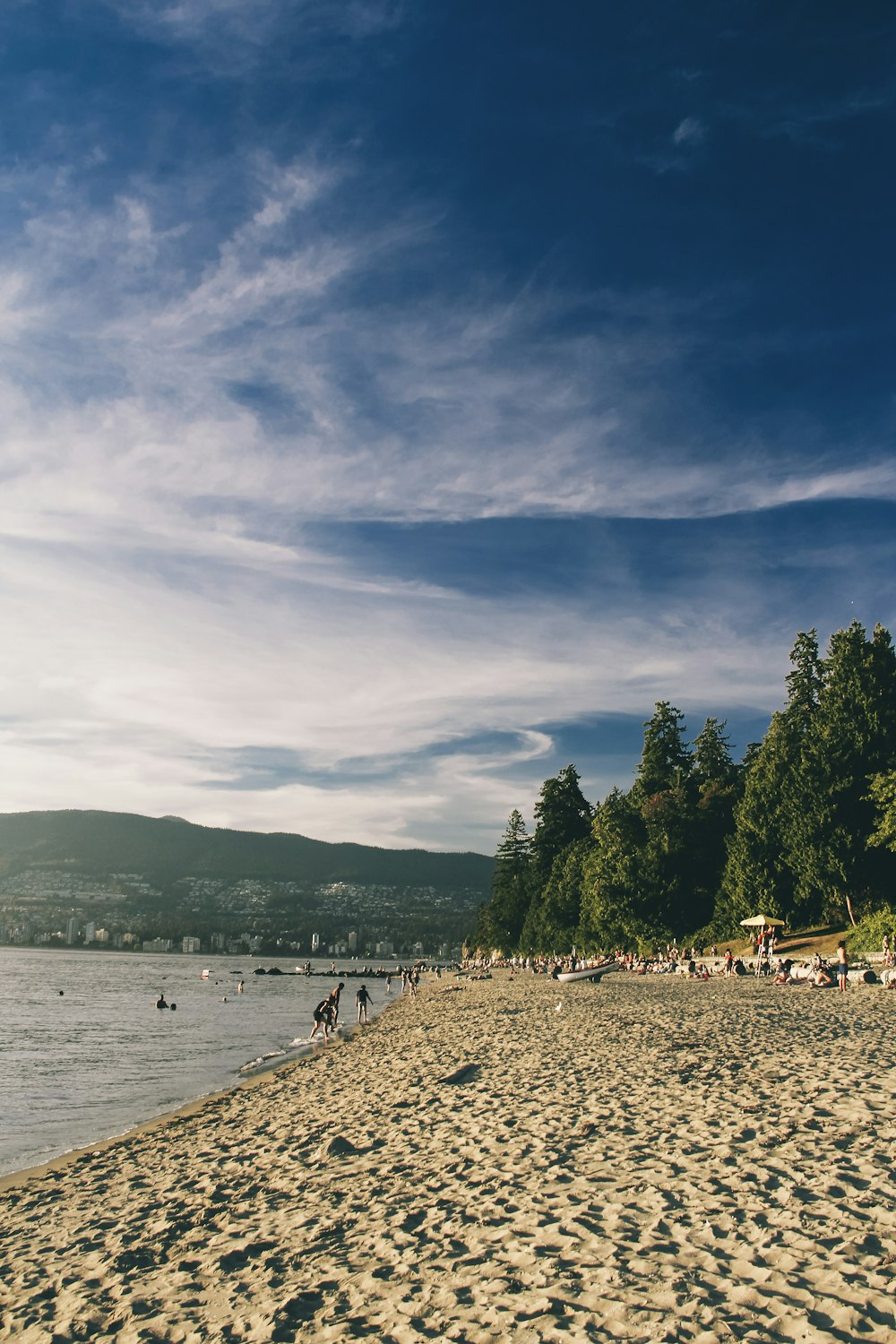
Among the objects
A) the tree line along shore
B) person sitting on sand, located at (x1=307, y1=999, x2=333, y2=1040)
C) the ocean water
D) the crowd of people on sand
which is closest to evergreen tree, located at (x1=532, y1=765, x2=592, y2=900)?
the tree line along shore

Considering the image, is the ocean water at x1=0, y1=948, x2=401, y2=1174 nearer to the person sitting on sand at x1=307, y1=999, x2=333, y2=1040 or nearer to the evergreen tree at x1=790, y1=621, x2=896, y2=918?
the person sitting on sand at x1=307, y1=999, x2=333, y2=1040

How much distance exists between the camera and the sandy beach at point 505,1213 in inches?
227

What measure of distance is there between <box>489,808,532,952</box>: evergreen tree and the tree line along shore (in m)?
0.27

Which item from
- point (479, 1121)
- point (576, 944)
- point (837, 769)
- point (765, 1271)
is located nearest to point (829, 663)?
point (837, 769)

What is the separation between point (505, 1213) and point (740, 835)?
4530 centimetres

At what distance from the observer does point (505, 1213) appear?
7.69m

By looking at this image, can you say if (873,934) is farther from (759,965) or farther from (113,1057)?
(113,1057)

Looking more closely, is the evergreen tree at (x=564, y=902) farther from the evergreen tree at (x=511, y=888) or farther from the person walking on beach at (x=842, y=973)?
the person walking on beach at (x=842, y=973)

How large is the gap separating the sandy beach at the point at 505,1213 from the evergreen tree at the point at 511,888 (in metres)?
83.2

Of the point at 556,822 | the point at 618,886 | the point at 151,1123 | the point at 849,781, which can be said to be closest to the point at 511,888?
the point at 556,822

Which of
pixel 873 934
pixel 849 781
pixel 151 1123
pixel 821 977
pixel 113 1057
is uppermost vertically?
pixel 849 781

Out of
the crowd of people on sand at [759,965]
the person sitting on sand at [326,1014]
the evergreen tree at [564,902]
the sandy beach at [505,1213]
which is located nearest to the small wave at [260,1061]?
the person sitting on sand at [326,1014]

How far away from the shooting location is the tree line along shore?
1625 inches

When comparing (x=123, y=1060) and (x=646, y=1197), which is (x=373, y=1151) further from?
(x=123, y=1060)
